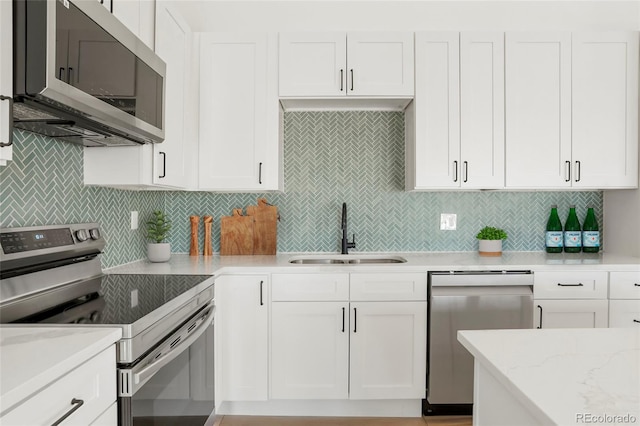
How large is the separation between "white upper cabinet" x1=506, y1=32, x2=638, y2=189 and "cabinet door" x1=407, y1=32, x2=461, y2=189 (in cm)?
32

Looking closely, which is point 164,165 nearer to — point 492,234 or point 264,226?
point 264,226

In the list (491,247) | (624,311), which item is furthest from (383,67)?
(624,311)

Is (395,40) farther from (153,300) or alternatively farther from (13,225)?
(13,225)

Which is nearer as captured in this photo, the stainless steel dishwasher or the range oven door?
the range oven door

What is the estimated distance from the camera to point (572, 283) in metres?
2.41

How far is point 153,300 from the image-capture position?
155cm

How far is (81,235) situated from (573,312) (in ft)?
8.31

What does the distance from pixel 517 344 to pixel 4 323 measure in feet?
4.70

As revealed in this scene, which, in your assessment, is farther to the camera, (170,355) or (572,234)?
(572,234)

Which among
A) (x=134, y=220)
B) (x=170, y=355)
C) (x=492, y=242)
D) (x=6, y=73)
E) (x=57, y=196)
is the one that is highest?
(x=6, y=73)

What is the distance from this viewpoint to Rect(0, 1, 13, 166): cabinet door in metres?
1.12

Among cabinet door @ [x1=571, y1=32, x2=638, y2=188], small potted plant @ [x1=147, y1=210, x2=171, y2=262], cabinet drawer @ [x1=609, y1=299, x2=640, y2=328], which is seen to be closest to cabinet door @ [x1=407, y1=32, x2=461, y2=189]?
cabinet door @ [x1=571, y1=32, x2=638, y2=188]

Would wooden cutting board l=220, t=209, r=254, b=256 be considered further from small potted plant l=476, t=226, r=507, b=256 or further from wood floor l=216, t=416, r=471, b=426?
small potted plant l=476, t=226, r=507, b=256

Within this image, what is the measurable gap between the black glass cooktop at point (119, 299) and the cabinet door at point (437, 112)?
144 centimetres
